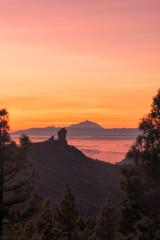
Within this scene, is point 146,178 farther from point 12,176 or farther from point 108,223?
point 108,223

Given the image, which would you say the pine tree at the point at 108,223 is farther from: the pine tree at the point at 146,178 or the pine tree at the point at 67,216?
the pine tree at the point at 146,178

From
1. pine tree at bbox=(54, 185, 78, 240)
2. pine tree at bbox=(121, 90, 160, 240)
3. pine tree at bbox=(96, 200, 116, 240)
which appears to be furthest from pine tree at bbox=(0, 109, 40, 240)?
pine tree at bbox=(54, 185, 78, 240)

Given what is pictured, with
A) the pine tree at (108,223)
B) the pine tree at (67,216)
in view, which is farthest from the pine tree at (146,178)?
the pine tree at (67,216)

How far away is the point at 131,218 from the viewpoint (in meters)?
19.8

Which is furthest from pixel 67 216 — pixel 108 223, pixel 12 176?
pixel 12 176

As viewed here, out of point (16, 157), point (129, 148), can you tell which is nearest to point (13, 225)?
point (16, 157)

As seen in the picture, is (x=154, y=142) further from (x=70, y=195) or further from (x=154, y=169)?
(x=70, y=195)

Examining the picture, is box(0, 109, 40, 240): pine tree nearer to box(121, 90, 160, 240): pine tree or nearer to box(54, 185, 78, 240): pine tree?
box(121, 90, 160, 240): pine tree

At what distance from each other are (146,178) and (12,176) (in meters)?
8.56

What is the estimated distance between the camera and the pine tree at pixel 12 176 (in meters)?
20.3

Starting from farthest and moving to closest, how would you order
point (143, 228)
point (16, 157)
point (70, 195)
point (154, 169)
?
point (70, 195) < point (16, 157) < point (154, 169) < point (143, 228)

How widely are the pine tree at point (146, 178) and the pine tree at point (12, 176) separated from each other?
6690 millimetres

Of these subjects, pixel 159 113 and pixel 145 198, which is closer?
pixel 145 198

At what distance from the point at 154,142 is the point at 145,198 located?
3477 millimetres
